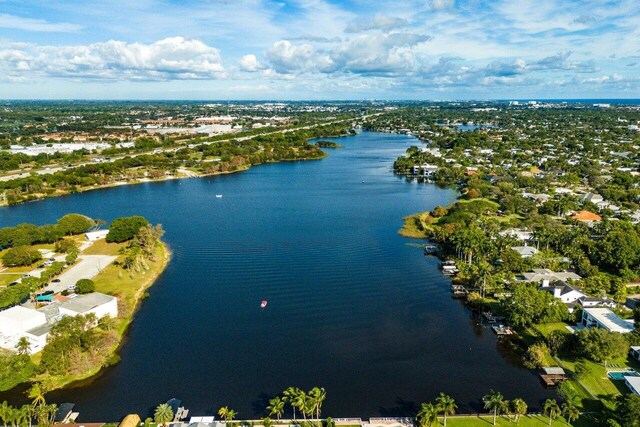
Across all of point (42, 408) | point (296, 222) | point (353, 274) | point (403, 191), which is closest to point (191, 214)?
point (296, 222)

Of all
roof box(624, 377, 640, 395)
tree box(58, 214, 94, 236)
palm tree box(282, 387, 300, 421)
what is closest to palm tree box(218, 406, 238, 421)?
palm tree box(282, 387, 300, 421)

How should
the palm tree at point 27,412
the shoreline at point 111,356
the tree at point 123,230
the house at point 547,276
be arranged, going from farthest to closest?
the tree at point 123,230 < the house at point 547,276 < the shoreline at point 111,356 < the palm tree at point 27,412

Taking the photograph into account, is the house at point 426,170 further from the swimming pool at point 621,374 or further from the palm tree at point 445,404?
the palm tree at point 445,404

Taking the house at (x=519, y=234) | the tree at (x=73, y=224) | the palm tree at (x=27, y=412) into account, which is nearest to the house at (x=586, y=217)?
the house at (x=519, y=234)

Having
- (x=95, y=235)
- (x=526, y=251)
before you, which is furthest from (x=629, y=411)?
(x=95, y=235)

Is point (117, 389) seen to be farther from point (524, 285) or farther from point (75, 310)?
point (524, 285)

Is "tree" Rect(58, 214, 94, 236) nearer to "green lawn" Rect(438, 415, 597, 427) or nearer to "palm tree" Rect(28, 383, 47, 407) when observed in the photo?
"palm tree" Rect(28, 383, 47, 407)
